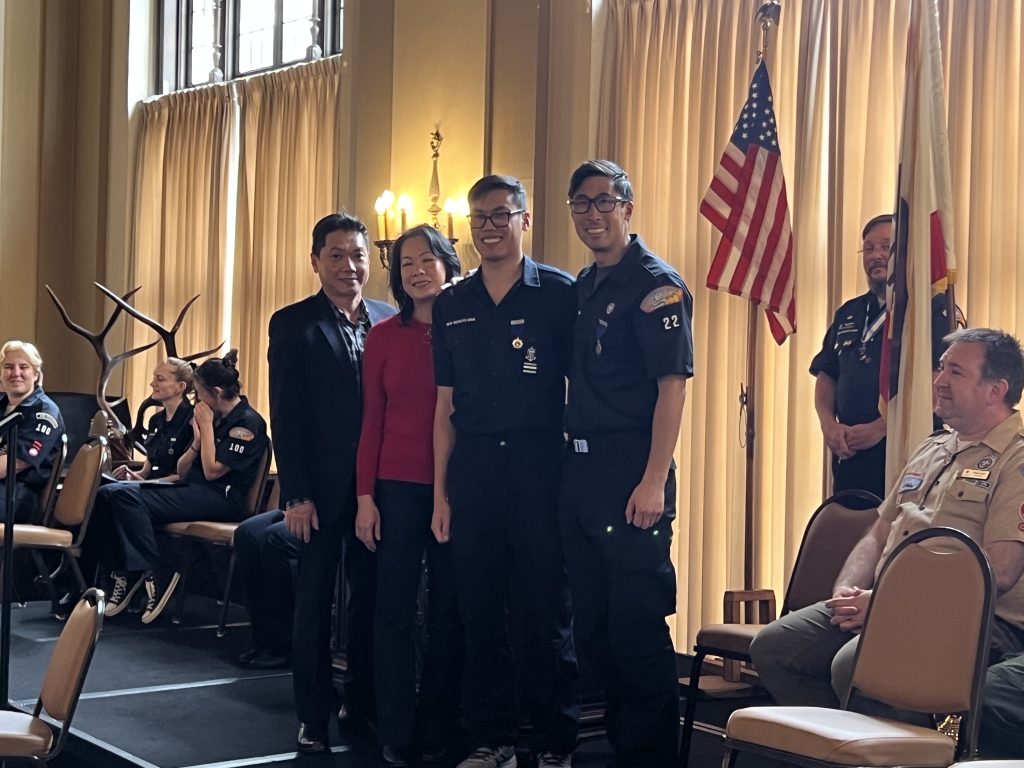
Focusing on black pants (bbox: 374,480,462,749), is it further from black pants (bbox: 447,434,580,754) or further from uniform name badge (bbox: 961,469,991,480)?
uniform name badge (bbox: 961,469,991,480)

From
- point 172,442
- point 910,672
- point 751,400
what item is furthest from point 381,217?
point 910,672

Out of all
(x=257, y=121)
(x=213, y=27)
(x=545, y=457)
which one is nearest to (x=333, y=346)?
(x=545, y=457)

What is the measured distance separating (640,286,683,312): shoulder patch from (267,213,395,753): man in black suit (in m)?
0.94

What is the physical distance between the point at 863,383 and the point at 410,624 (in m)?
1.70

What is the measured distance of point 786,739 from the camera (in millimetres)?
2600

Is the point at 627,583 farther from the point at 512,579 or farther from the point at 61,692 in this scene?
the point at 61,692

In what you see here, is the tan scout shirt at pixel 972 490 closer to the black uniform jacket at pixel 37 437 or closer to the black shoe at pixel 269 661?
the black shoe at pixel 269 661

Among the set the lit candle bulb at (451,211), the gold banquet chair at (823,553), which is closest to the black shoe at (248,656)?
the gold banquet chair at (823,553)

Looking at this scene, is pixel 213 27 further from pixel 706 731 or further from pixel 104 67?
pixel 706 731

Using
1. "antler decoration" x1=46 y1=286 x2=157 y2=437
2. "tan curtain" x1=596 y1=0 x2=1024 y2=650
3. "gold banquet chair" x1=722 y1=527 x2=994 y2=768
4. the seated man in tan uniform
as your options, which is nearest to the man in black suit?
the seated man in tan uniform

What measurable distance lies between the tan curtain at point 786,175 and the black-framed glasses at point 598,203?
1704mm

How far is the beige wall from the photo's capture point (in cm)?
581

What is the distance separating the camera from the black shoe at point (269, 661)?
4.95 metres

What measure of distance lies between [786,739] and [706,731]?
55.8 inches
